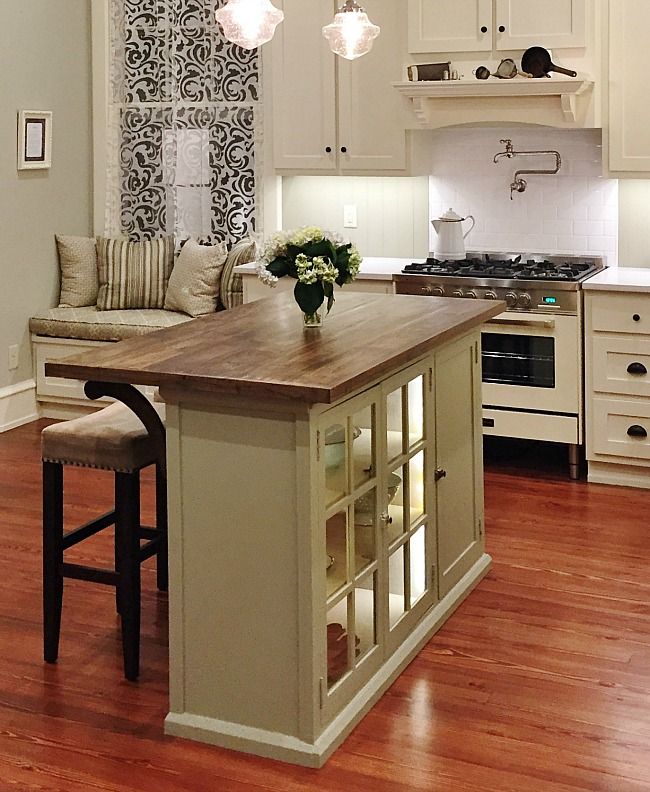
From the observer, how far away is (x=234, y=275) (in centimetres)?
652

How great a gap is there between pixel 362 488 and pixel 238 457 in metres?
0.43

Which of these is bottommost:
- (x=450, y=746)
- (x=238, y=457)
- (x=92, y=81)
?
(x=450, y=746)

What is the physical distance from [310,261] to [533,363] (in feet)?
7.22

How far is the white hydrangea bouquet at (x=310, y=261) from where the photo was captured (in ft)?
11.9

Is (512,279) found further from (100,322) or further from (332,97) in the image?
(100,322)

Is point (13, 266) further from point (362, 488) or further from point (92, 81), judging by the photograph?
point (362, 488)

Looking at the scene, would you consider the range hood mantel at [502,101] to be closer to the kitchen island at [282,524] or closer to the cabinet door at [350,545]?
the kitchen island at [282,524]

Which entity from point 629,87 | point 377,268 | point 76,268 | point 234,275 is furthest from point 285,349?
point 76,268

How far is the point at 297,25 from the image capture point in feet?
20.4

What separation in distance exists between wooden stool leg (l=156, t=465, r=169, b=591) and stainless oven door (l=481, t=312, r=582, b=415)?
2067 millimetres

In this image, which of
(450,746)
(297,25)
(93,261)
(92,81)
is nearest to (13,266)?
(93,261)

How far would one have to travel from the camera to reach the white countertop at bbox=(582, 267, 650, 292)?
526cm

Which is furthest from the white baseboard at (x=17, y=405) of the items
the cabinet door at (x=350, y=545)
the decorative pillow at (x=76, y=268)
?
the cabinet door at (x=350, y=545)

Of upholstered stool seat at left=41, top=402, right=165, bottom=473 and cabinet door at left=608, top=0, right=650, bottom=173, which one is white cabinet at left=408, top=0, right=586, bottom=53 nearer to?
cabinet door at left=608, top=0, right=650, bottom=173
